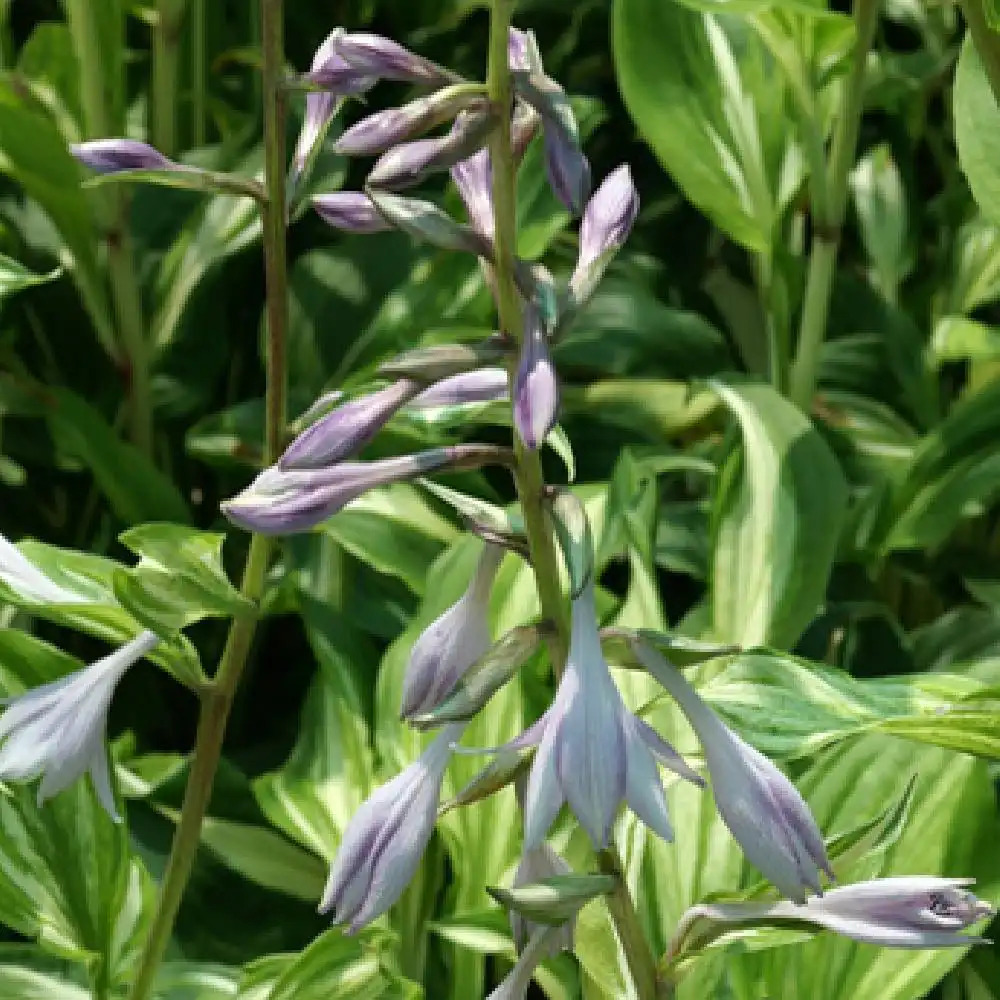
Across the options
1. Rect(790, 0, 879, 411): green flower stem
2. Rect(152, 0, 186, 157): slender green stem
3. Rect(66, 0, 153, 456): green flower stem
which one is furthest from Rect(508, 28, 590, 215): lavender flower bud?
Rect(152, 0, 186, 157): slender green stem

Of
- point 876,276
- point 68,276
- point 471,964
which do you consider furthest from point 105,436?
point 876,276

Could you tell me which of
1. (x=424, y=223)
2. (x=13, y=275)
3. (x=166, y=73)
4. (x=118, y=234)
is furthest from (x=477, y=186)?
(x=166, y=73)

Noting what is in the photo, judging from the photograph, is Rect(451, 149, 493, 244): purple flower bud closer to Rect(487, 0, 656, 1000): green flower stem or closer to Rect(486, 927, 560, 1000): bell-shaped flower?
Rect(487, 0, 656, 1000): green flower stem

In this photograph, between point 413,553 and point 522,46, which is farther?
point 413,553

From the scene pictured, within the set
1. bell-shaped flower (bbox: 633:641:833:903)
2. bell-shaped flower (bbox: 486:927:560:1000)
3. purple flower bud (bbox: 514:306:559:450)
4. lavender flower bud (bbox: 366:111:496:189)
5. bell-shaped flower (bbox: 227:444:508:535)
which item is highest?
lavender flower bud (bbox: 366:111:496:189)

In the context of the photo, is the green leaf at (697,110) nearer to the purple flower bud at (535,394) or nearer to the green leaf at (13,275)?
the green leaf at (13,275)

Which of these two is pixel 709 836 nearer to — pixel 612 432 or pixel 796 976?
pixel 796 976

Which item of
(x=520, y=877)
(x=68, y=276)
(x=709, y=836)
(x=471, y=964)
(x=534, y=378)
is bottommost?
(x=471, y=964)
